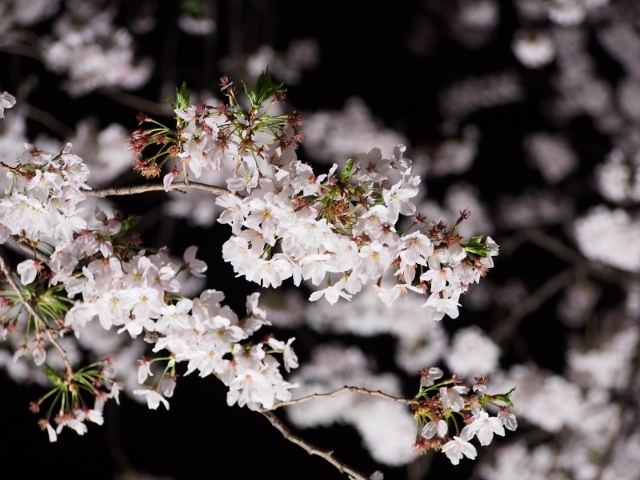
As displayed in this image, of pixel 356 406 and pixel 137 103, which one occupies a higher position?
pixel 137 103

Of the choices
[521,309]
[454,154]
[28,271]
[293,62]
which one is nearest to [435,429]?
[28,271]

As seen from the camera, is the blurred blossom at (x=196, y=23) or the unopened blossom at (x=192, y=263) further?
the blurred blossom at (x=196, y=23)

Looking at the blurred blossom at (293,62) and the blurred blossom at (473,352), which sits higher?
the blurred blossom at (293,62)

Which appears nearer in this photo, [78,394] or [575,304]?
[78,394]

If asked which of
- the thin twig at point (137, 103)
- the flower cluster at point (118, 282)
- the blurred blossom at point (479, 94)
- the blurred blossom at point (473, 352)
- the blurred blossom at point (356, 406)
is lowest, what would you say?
the blurred blossom at point (356, 406)

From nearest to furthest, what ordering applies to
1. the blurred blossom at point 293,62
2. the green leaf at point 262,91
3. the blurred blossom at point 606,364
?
the green leaf at point 262,91 < the blurred blossom at point 606,364 < the blurred blossom at point 293,62

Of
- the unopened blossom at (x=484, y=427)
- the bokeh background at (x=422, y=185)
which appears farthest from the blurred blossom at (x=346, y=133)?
the unopened blossom at (x=484, y=427)

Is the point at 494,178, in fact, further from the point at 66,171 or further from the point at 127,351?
the point at 66,171

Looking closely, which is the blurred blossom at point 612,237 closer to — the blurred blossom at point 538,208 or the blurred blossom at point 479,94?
the blurred blossom at point 538,208

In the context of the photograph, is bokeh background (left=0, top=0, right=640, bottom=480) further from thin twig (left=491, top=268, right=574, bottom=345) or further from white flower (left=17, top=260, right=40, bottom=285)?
white flower (left=17, top=260, right=40, bottom=285)

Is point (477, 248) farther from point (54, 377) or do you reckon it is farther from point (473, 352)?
point (473, 352)

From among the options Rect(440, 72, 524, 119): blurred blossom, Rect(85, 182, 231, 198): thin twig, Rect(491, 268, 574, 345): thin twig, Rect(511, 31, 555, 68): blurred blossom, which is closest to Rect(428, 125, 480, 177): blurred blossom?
Rect(440, 72, 524, 119): blurred blossom
